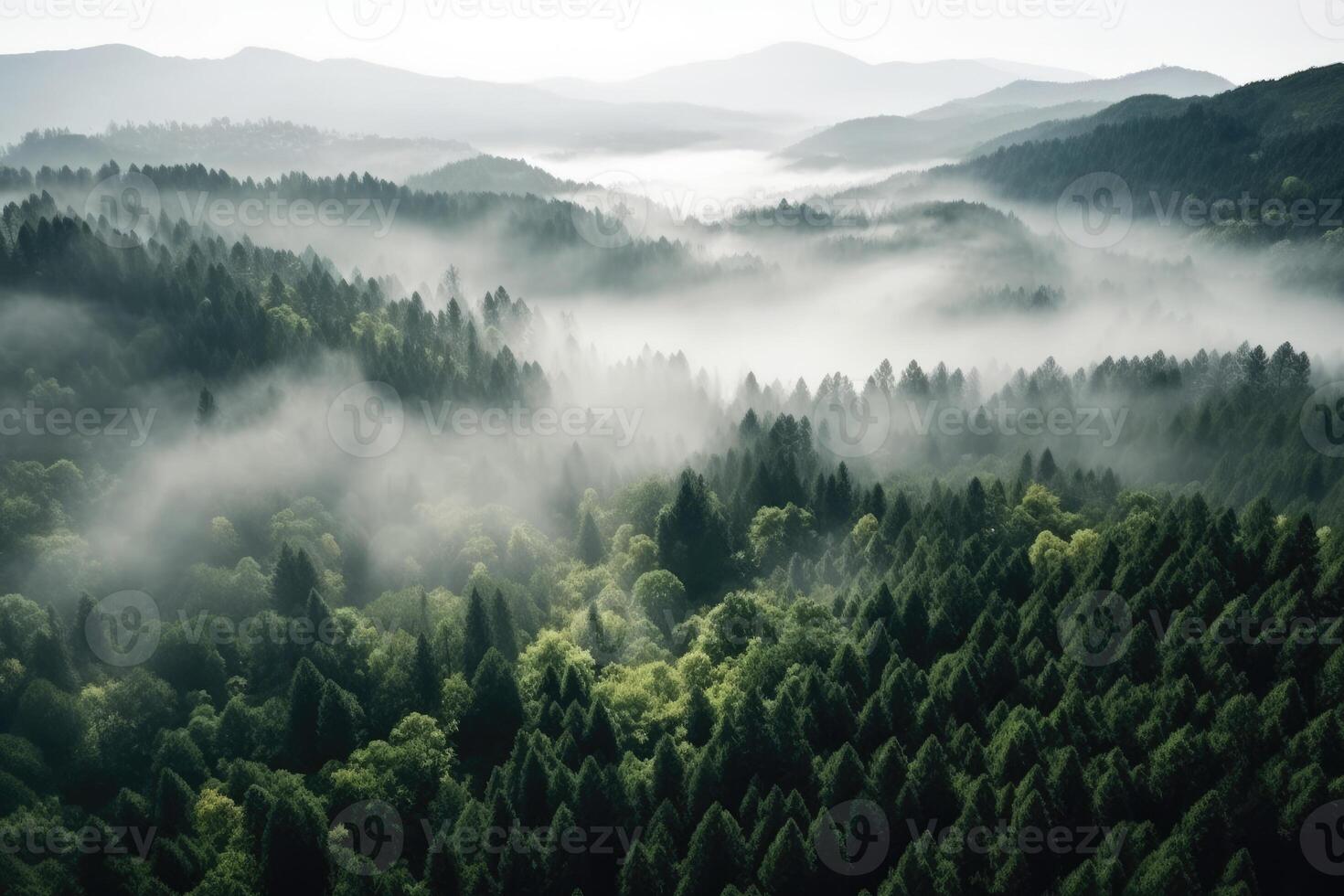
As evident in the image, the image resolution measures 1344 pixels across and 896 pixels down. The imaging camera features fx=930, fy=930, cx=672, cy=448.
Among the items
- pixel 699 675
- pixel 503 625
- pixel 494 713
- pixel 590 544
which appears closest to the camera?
pixel 494 713

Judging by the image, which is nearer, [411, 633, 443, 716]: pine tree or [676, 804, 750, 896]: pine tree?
[676, 804, 750, 896]: pine tree

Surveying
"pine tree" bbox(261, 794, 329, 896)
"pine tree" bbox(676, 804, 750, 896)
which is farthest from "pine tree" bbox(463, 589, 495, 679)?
"pine tree" bbox(676, 804, 750, 896)

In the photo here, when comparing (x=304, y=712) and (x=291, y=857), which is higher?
(x=304, y=712)

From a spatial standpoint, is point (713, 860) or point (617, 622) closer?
point (713, 860)

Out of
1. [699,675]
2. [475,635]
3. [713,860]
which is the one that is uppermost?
[475,635]

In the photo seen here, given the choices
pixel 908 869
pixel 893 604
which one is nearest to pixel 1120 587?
pixel 893 604

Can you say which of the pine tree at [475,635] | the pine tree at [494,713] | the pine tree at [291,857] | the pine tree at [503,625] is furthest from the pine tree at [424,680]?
the pine tree at [291,857]

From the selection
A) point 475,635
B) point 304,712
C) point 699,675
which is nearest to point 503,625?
point 475,635

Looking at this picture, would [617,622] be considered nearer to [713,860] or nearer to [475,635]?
[475,635]

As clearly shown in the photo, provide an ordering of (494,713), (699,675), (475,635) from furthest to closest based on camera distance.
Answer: (475,635), (699,675), (494,713)

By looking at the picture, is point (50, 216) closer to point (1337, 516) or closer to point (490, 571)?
point (490, 571)

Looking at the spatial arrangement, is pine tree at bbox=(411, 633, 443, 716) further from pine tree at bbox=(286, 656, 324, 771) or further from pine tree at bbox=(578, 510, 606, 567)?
pine tree at bbox=(578, 510, 606, 567)
